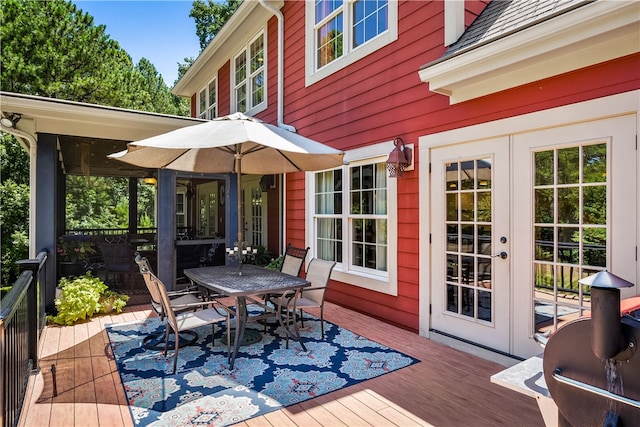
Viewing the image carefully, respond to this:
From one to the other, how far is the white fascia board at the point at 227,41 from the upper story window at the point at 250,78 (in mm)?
227

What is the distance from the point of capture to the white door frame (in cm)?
266

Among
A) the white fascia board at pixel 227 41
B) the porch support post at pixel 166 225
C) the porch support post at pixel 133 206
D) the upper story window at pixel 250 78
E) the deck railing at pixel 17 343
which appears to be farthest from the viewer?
the porch support post at pixel 133 206

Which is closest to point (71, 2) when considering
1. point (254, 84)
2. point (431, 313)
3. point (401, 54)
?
point (254, 84)

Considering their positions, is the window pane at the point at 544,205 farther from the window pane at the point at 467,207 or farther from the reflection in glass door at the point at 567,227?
the window pane at the point at 467,207

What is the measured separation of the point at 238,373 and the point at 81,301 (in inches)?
111

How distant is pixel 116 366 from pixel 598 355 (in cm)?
359

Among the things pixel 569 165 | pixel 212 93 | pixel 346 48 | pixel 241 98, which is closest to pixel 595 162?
pixel 569 165

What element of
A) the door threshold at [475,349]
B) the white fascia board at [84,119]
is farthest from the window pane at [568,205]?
the white fascia board at [84,119]

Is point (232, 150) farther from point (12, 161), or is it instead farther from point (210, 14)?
point (210, 14)

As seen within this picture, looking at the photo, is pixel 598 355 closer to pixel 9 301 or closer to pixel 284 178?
pixel 9 301

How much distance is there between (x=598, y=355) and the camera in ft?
3.86

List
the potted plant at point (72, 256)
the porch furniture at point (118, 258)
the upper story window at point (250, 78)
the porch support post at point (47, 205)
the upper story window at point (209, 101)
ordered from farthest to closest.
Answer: the upper story window at point (209, 101)
the upper story window at point (250, 78)
the potted plant at point (72, 256)
the porch furniture at point (118, 258)
the porch support post at point (47, 205)

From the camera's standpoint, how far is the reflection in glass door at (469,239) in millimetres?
3561

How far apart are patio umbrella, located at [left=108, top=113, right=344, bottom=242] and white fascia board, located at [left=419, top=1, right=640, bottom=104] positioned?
4.32 ft
